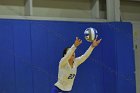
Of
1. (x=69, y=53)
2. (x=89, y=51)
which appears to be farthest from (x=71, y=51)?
(x=89, y=51)

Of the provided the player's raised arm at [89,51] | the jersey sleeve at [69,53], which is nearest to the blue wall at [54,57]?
the player's raised arm at [89,51]

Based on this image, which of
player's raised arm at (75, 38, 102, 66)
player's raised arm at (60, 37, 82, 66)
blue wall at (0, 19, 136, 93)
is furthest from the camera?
blue wall at (0, 19, 136, 93)

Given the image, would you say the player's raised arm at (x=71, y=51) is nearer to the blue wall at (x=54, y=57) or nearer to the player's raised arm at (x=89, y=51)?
the player's raised arm at (x=89, y=51)

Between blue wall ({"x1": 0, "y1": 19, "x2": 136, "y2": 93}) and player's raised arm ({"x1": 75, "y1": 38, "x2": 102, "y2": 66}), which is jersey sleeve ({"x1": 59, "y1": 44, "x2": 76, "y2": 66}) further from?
blue wall ({"x1": 0, "y1": 19, "x2": 136, "y2": 93})

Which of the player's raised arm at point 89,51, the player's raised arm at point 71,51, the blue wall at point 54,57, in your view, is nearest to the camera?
the player's raised arm at point 71,51

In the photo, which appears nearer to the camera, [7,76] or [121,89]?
[7,76]

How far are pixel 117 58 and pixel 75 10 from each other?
1462mm

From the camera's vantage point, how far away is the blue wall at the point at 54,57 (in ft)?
20.3

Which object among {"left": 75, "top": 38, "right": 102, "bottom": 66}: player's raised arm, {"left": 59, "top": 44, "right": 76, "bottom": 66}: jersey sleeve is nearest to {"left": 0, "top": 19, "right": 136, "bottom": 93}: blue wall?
{"left": 75, "top": 38, "right": 102, "bottom": 66}: player's raised arm

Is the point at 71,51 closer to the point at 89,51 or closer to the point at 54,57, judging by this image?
the point at 89,51

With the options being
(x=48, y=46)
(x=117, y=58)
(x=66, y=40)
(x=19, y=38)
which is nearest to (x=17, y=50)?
(x=19, y=38)

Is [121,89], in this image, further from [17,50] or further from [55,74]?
[17,50]

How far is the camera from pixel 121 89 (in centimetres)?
740

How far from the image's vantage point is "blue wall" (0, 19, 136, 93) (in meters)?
6.19
